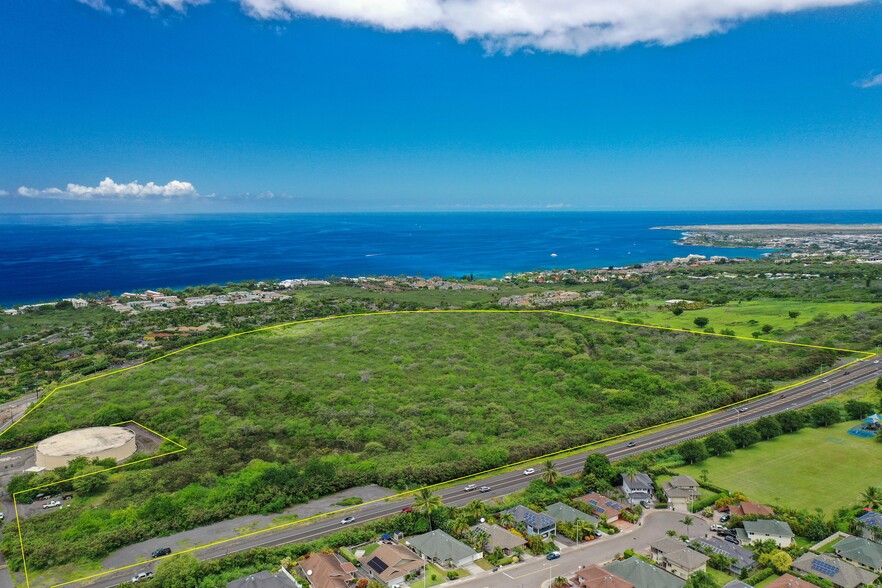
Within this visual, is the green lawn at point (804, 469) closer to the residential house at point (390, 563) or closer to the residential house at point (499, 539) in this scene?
the residential house at point (499, 539)

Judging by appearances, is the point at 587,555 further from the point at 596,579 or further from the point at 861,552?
the point at 861,552

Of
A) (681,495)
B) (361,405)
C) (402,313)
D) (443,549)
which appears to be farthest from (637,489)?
(402,313)

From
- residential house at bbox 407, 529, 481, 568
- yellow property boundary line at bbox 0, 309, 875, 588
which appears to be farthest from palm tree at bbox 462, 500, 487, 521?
yellow property boundary line at bbox 0, 309, 875, 588

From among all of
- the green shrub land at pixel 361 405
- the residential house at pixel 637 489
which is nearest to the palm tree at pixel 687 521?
the residential house at pixel 637 489

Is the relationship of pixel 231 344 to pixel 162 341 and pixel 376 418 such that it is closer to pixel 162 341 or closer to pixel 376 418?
pixel 162 341

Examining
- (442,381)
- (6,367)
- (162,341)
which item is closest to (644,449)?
(442,381)

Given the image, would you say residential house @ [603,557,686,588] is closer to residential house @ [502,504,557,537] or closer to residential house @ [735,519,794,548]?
residential house @ [502,504,557,537]
